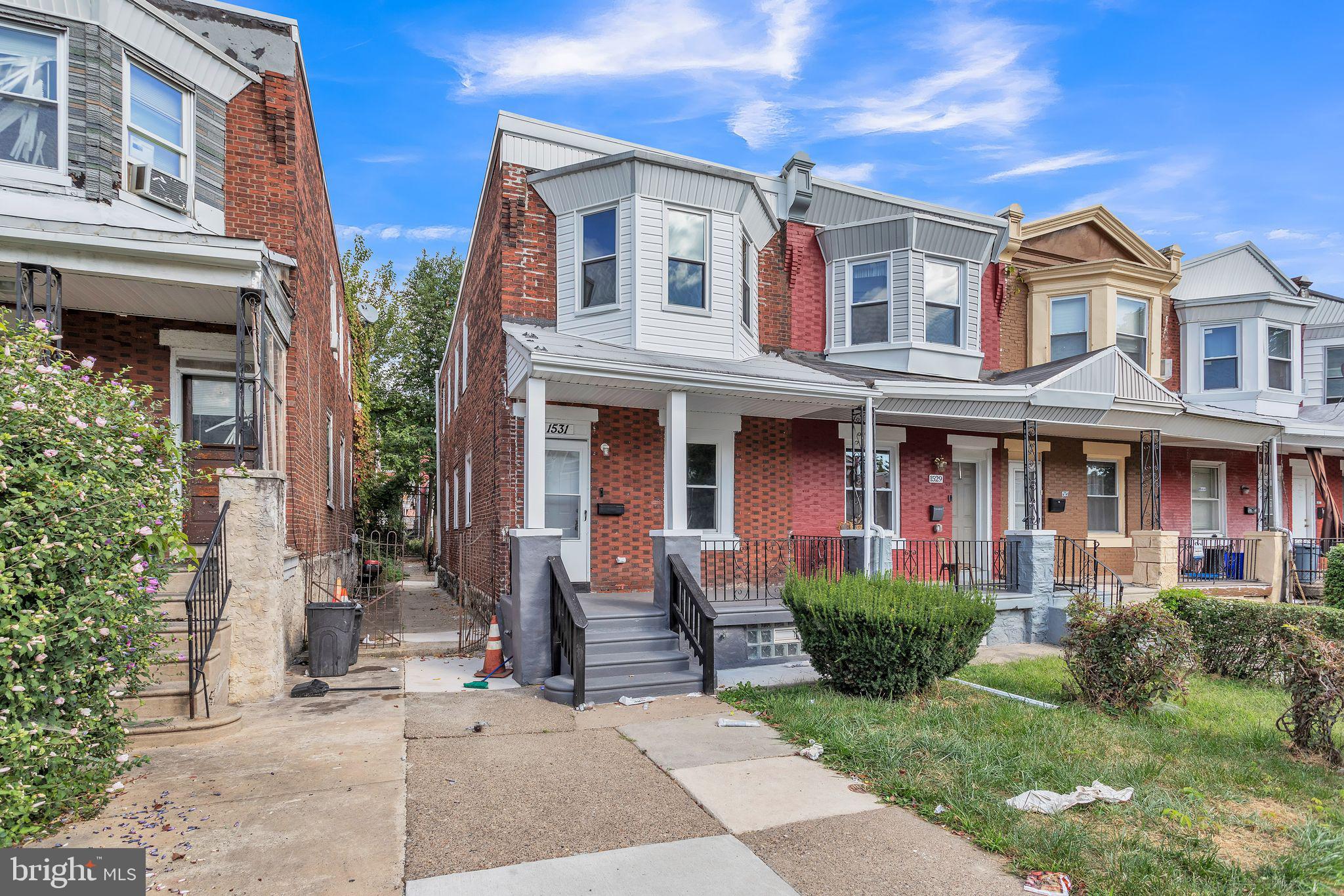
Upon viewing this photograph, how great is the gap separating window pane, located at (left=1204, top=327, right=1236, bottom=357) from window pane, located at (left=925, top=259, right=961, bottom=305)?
7137 millimetres

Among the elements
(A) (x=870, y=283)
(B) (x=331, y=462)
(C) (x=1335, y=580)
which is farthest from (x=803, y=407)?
(B) (x=331, y=462)

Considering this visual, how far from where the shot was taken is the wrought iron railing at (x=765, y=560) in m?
10.9

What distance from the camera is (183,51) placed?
8992mm

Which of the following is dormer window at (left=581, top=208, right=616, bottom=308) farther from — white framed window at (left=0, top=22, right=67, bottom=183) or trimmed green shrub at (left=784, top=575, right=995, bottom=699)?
white framed window at (left=0, top=22, right=67, bottom=183)

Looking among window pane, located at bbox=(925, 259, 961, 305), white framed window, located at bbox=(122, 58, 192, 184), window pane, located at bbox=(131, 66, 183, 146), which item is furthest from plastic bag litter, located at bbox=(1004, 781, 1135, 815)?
window pane, located at bbox=(131, 66, 183, 146)

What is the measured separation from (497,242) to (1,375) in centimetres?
772

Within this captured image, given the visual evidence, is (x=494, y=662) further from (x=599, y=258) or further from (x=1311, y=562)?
(x=1311, y=562)

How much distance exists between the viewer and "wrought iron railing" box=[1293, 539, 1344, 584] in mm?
14023

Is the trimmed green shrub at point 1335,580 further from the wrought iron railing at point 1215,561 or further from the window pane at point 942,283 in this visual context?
the window pane at point 942,283

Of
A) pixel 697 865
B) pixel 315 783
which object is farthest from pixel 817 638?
pixel 315 783

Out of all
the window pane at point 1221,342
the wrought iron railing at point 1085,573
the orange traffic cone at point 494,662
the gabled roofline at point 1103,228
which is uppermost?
the gabled roofline at point 1103,228

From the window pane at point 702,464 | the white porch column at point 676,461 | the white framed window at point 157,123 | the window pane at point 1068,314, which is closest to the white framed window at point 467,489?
the window pane at point 702,464

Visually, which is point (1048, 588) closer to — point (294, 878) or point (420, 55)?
point (294, 878)

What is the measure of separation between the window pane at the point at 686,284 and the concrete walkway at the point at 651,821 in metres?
6.38
